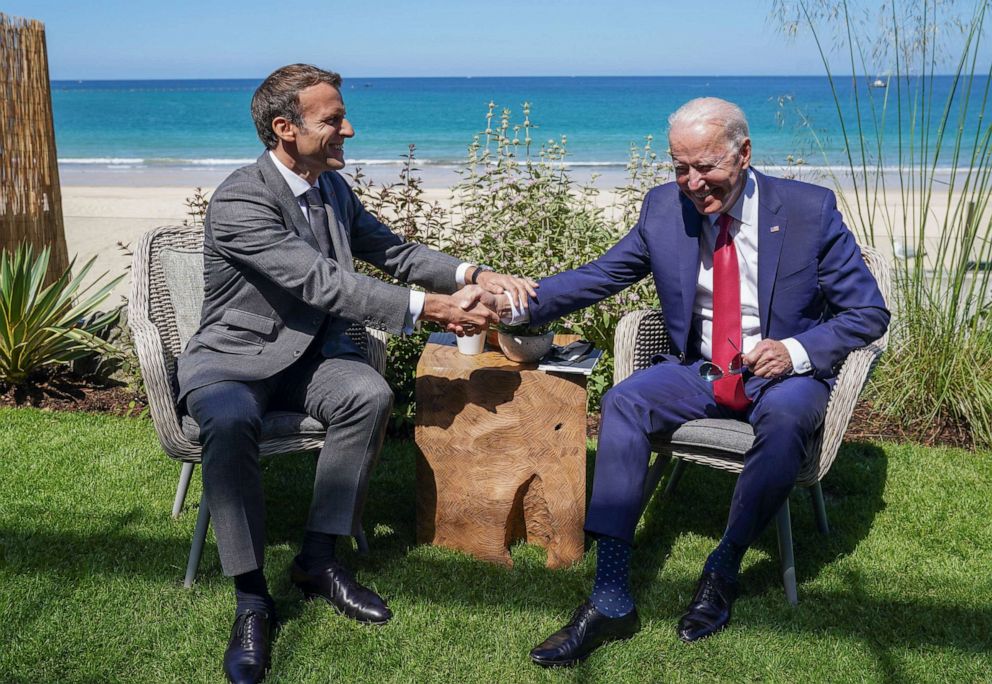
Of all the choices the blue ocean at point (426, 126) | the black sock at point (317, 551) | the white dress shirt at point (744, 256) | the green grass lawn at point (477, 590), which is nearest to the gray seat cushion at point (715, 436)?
the white dress shirt at point (744, 256)

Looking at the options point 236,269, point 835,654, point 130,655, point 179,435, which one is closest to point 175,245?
point 236,269

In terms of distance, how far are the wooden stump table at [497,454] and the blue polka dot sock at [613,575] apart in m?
0.38

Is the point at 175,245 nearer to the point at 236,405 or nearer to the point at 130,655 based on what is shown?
the point at 236,405

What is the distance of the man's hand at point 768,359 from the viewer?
119 inches

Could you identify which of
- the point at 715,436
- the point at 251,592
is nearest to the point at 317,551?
the point at 251,592

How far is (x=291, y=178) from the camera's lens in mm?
3213

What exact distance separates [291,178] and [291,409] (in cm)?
77

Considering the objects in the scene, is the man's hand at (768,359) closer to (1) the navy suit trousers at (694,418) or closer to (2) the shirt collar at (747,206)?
(1) the navy suit trousers at (694,418)

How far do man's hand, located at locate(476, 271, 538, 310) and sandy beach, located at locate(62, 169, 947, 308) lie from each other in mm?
1611

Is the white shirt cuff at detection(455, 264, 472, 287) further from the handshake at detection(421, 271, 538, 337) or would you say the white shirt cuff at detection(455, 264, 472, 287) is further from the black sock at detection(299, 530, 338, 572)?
the black sock at detection(299, 530, 338, 572)

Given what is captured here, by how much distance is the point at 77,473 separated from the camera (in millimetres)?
4051

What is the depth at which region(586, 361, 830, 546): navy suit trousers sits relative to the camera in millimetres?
2934

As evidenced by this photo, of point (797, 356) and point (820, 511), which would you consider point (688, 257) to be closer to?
point (797, 356)

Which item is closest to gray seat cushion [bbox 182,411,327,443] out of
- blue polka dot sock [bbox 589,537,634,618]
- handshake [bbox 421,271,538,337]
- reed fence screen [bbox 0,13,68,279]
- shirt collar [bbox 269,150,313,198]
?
handshake [bbox 421,271,538,337]
